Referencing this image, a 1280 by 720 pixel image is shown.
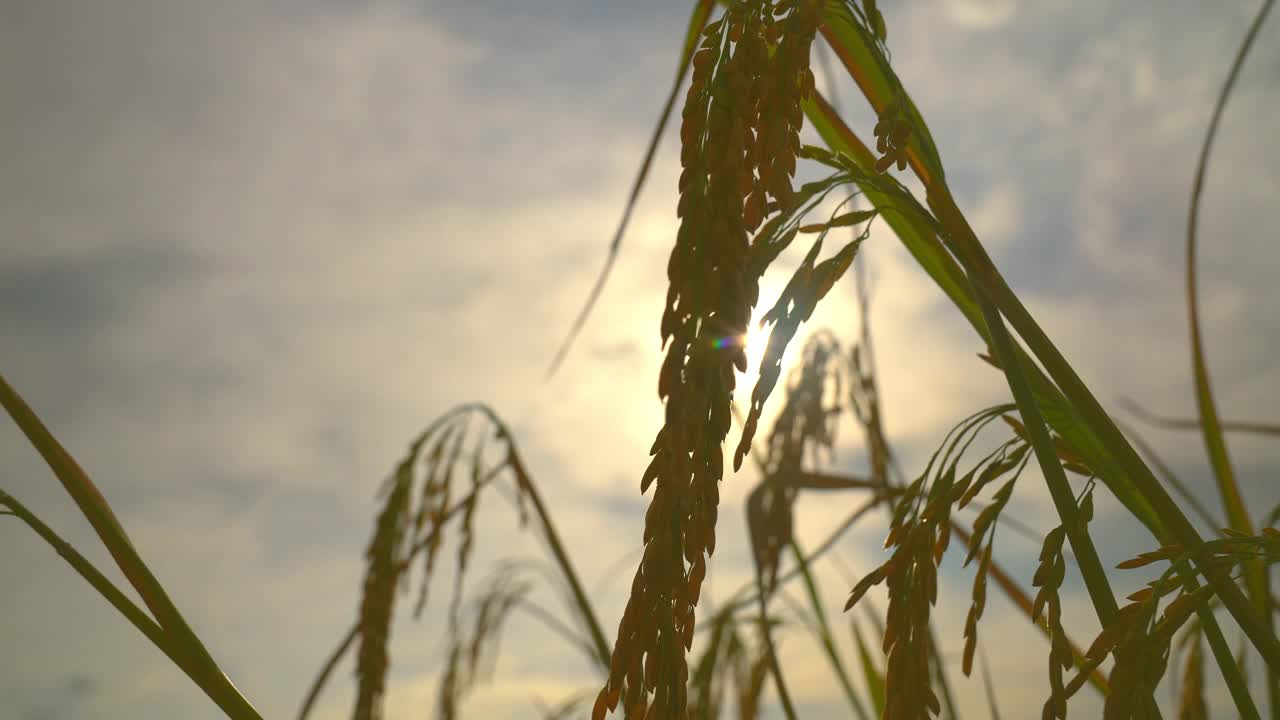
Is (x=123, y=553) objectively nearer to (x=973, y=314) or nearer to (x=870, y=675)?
(x=973, y=314)

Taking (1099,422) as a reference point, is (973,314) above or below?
above

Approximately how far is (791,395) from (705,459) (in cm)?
229

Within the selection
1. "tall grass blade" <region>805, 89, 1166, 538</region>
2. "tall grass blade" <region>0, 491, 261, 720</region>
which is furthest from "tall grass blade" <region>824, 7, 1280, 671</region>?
"tall grass blade" <region>0, 491, 261, 720</region>

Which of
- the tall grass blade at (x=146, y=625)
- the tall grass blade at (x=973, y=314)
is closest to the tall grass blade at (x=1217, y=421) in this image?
the tall grass blade at (x=973, y=314)

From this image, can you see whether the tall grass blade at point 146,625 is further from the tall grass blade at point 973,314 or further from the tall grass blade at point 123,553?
the tall grass blade at point 973,314

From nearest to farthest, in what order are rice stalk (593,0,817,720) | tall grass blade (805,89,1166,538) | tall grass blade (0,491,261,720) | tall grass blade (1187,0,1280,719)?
rice stalk (593,0,817,720)
tall grass blade (0,491,261,720)
tall grass blade (805,89,1166,538)
tall grass blade (1187,0,1280,719)

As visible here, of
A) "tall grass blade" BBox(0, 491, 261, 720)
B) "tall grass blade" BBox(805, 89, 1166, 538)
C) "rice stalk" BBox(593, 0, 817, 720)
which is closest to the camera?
"rice stalk" BBox(593, 0, 817, 720)

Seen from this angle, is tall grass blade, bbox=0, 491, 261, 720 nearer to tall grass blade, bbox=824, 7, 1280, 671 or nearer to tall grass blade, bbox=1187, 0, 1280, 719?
tall grass blade, bbox=824, 7, 1280, 671

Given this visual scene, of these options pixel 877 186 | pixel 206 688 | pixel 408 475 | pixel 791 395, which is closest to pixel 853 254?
pixel 877 186

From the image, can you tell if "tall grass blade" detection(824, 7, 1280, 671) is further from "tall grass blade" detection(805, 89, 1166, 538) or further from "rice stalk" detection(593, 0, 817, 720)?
"rice stalk" detection(593, 0, 817, 720)

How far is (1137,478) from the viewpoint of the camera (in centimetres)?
92

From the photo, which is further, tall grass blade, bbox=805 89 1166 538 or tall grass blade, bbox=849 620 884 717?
tall grass blade, bbox=849 620 884 717

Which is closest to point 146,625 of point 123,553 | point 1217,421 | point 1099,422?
point 123,553

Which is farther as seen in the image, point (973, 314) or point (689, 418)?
point (973, 314)
